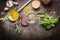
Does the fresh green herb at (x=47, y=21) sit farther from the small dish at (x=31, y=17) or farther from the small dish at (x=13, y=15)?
the small dish at (x=13, y=15)

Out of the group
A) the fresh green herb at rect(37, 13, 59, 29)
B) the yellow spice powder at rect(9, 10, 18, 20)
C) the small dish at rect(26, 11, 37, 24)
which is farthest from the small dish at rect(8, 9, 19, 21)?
the fresh green herb at rect(37, 13, 59, 29)

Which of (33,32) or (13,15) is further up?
(13,15)

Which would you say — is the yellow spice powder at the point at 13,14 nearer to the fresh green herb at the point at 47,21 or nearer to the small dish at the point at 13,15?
the small dish at the point at 13,15

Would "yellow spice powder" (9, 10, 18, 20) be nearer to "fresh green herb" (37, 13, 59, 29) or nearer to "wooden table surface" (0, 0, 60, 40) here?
"wooden table surface" (0, 0, 60, 40)

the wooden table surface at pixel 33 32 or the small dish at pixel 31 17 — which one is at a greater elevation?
the small dish at pixel 31 17

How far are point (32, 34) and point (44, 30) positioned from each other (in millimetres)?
128

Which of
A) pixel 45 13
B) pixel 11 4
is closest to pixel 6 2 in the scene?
pixel 11 4

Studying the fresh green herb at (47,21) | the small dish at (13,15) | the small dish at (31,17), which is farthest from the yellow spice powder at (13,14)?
the fresh green herb at (47,21)

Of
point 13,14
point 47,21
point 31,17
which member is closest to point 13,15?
point 13,14

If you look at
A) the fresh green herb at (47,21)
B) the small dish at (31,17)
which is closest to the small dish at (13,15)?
the small dish at (31,17)

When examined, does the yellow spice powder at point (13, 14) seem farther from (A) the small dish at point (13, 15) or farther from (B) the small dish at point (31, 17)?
(B) the small dish at point (31, 17)

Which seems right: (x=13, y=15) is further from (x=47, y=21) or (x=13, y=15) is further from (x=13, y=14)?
(x=47, y=21)

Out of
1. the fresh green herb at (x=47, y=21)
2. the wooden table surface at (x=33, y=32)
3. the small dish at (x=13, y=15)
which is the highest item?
the small dish at (x=13, y=15)

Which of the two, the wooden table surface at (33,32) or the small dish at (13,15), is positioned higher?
the small dish at (13,15)
